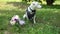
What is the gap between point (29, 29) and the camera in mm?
6602

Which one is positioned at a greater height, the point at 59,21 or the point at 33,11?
the point at 33,11

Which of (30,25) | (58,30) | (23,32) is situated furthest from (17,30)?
(58,30)

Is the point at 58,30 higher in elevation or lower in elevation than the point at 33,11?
lower

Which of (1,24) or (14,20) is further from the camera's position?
(1,24)

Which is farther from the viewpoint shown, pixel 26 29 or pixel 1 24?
pixel 1 24

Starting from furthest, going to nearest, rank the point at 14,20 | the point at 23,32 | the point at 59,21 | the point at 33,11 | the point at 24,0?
the point at 24,0 < the point at 59,21 < the point at 33,11 < the point at 14,20 < the point at 23,32

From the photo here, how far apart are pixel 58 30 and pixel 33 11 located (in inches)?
46.9

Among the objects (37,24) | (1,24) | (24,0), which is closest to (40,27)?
(37,24)

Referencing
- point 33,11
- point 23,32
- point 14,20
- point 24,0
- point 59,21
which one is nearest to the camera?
point 23,32

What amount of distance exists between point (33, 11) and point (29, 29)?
0.89m

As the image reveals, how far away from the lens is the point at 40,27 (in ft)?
22.6

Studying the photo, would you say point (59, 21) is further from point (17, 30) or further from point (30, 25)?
point (17, 30)

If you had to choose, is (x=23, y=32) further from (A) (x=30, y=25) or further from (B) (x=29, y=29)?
(A) (x=30, y=25)

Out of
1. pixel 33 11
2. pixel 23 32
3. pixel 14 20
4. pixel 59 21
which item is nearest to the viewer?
pixel 23 32
